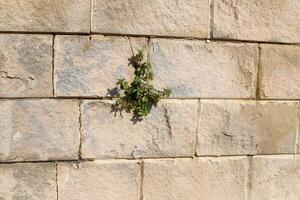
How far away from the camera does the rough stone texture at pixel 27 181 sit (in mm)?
3344

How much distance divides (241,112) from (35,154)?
1.63m

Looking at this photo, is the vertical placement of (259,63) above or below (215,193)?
above

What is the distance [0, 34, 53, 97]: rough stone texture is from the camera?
323 cm

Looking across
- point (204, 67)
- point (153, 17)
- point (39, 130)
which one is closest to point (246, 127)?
point (204, 67)

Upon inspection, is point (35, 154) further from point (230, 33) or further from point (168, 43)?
point (230, 33)

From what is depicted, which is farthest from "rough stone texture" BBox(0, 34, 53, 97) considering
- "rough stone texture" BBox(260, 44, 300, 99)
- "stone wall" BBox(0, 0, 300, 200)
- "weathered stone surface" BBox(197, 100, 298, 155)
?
"rough stone texture" BBox(260, 44, 300, 99)

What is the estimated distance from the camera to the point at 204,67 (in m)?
3.61

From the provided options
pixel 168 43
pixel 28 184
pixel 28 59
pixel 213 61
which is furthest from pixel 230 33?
pixel 28 184

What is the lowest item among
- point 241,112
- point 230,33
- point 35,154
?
point 35,154

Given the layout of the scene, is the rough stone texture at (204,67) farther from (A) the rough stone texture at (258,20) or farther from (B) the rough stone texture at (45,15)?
(B) the rough stone texture at (45,15)

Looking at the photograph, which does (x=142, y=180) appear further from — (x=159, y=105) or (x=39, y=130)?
(x=39, y=130)

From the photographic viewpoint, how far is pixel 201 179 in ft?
12.2

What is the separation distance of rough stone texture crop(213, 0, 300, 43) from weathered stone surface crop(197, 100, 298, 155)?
53cm

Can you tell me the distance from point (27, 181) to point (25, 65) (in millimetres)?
838
